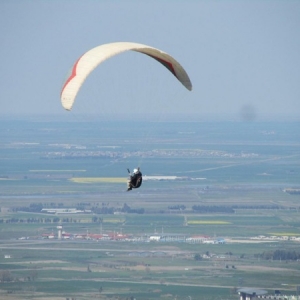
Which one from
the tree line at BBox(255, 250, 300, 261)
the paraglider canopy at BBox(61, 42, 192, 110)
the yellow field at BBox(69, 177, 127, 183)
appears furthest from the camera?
the yellow field at BBox(69, 177, 127, 183)

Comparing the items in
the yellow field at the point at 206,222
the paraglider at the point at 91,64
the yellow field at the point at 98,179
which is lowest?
the yellow field at the point at 206,222

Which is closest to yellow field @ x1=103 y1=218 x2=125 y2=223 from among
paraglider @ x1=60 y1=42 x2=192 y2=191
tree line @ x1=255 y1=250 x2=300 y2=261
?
tree line @ x1=255 y1=250 x2=300 y2=261

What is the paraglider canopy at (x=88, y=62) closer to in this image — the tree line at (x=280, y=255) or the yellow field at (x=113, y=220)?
the tree line at (x=280, y=255)

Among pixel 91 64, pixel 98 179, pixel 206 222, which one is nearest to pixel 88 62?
pixel 91 64

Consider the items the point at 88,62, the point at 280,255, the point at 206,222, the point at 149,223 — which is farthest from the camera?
the point at 206,222

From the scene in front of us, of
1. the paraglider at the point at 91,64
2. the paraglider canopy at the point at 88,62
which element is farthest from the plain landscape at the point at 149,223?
the paraglider canopy at the point at 88,62

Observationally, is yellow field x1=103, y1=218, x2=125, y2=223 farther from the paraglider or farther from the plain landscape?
the paraglider

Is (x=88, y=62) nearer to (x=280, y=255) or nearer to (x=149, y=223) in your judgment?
(x=280, y=255)

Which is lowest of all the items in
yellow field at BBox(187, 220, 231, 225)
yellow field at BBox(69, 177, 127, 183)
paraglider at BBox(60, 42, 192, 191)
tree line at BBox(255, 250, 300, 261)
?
tree line at BBox(255, 250, 300, 261)

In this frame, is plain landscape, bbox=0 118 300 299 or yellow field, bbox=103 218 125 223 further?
yellow field, bbox=103 218 125 223

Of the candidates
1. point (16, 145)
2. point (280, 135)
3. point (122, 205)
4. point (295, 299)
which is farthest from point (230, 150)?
point (295, 299)

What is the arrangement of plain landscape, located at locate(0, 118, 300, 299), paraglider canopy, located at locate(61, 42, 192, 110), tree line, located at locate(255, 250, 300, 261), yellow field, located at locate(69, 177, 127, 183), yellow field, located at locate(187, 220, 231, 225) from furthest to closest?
1. yellow field, located at locate(69, 177, 127, 183)
2. yellow field, located at locate(187, 220, 231, 225)
3. tree line, located at locate(255, 250, 300, 261)
4. plain landscape, located at locate(0, 118, 300, 299)
5. paraglider canopy, located at locate(61, 42, 192, 110)

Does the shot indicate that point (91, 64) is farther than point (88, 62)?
No
